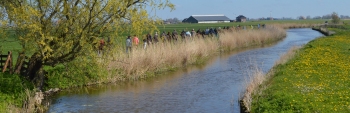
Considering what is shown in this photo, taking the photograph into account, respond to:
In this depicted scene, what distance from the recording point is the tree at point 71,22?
1750 cm

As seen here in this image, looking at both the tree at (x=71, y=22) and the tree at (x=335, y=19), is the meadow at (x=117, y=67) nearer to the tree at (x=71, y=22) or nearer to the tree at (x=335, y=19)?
the tree at (x=71, y=22)

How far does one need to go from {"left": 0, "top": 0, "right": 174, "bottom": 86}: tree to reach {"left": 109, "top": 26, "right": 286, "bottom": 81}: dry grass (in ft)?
13.9

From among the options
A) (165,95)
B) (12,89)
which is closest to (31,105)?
(12,89)

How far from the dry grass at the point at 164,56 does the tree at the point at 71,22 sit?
4246 mm

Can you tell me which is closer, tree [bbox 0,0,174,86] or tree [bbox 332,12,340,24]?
tree [bbox 0,0,174,86]

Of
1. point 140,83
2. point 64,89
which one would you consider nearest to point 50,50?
point 64,89

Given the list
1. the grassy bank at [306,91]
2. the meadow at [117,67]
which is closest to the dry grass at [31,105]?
the meadow at [117,67]

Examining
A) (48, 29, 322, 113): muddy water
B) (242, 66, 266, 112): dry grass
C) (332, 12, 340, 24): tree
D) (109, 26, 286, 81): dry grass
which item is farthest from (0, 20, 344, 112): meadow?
(332, 12, 340, 24): tree

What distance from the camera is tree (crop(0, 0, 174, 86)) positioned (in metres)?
17.5

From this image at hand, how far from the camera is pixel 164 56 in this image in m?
29.0

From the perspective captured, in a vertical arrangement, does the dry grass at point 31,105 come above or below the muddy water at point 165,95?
above

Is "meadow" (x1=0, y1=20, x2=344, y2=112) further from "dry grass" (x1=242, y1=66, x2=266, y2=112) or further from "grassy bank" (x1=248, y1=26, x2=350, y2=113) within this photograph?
"grassy bank" (x1=248, y1=26, x2=350, y2=113)

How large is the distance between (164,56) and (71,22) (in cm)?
1161

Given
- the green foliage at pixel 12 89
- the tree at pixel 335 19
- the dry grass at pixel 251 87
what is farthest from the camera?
the tree at pixel 335 19
